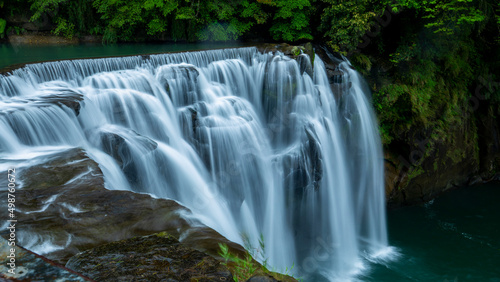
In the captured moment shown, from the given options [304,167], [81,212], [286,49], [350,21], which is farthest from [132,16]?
[81,212]

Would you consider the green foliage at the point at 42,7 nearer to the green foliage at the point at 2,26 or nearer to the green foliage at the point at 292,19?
the green foliage at the point at 2,26

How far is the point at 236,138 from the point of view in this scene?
8219 mm

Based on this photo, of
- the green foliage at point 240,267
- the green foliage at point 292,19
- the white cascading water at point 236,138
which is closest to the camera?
the green foliage at point 240,267

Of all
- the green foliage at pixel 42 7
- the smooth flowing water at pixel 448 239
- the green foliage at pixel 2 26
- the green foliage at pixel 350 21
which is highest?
the green foliage at pixel 42 7

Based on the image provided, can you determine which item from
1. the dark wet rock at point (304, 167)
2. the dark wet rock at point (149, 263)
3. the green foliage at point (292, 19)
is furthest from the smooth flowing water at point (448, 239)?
the green foliage at point (292, 19)

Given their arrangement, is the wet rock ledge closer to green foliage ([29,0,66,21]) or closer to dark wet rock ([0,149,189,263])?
dark wet rock ([0,149,189,263])

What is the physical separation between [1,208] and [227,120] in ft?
17.3

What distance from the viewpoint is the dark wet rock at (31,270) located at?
5.02 feet

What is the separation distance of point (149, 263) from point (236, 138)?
19.2ft

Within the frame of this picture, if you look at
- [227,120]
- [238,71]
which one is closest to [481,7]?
[238,71]

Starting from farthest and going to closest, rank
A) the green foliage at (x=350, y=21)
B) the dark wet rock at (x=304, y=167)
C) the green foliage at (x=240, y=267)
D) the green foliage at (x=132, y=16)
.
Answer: the green foliage at (x=132, y=16) → the green foliage at (x=350, y=21) → the dark wet rock at (x=304, y=167) → the green foliage at (x=240, y=267)

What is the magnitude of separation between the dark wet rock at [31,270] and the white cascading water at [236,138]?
3.56 meters

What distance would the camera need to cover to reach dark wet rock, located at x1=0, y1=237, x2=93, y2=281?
5.02 feet

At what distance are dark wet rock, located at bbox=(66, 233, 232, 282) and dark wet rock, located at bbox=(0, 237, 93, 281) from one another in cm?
68
